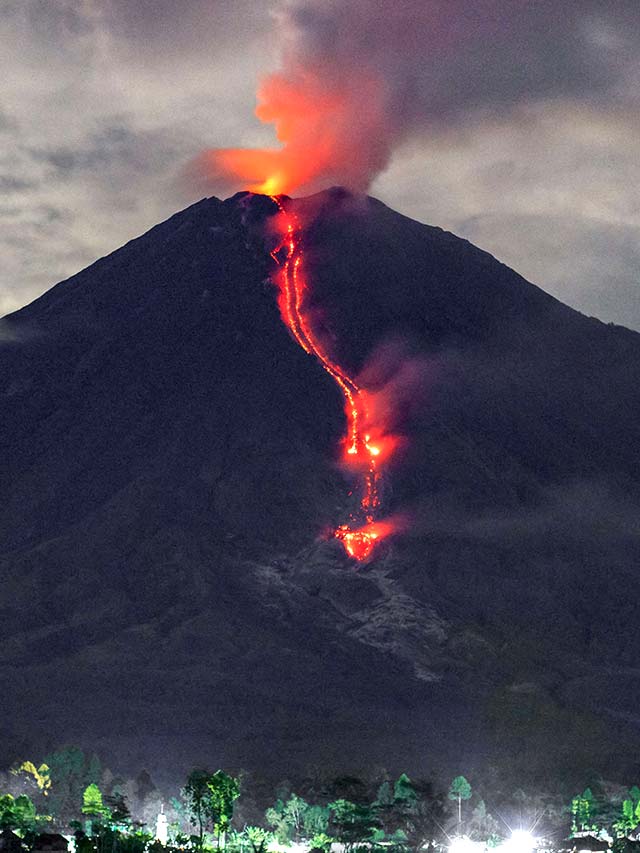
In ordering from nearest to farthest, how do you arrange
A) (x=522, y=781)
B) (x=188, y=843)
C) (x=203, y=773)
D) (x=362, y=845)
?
1. (x=188, y=843)
2. (x=362, y=845)
3. (x=203, y=773)
4. (x=522, y=781)

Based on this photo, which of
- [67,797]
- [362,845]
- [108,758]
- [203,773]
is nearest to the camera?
[362,845]

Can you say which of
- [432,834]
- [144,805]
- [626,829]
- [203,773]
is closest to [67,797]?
[144,805]

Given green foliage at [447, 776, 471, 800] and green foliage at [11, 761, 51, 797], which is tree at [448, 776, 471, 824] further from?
green foliage at [11, 761, 51, 797]

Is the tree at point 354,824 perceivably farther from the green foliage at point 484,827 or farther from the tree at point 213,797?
the green foliage at point 484,827

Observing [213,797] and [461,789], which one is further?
[461,789]

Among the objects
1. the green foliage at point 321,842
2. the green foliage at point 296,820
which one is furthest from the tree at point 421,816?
the green foliage at point 296,820

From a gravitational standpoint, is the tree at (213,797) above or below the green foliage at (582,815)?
below

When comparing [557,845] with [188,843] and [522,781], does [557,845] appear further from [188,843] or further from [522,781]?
[522,781]

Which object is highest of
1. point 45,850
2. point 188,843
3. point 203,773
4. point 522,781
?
point 522,781

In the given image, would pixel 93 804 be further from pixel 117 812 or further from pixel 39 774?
pixel 39 774

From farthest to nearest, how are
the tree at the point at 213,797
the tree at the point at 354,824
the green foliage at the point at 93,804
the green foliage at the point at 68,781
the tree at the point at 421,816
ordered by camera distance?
the green foliage at the point at 68,781
the tree at the point at 421,816
the green foliage at the point at 93,804
the tree at the point at 213,797
the tree at the point at 354,824

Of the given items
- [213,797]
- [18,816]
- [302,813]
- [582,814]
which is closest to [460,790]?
[582,814]
